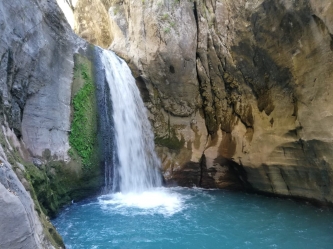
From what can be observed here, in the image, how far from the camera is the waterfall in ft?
34.3

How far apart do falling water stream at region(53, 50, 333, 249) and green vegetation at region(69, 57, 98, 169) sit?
42 centimetres

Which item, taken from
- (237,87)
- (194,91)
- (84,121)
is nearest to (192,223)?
(84,121)

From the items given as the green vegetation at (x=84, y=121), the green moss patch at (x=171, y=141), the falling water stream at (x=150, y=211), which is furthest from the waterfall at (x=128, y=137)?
the green vegetation at (x=84, y=121)

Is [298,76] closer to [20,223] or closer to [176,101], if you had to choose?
[176,101]

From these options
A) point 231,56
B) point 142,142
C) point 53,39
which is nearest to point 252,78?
point 231,56

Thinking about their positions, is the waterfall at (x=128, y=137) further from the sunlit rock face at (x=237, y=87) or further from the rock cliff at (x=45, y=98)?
the rock cliff at (x=45, y=98)

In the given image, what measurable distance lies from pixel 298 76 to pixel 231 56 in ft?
8.81

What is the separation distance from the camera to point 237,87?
35.3 ft

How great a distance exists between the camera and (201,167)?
37.4ft

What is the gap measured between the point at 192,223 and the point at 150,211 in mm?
1387

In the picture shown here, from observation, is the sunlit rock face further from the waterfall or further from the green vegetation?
the green vegetation

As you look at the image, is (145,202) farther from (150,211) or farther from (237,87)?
(237,87)

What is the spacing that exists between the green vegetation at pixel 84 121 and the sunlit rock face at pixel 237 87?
2249mm

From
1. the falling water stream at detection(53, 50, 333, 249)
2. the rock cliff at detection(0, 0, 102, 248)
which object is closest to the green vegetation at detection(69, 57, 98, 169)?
the rock cliff at detection(0, 0, 102, 248)
